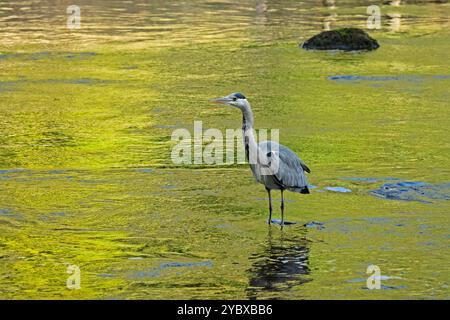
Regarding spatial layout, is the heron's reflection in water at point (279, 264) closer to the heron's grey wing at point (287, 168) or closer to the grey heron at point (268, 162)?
the grey heron at point (268, 162)

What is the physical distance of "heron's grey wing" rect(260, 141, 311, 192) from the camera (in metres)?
11.6

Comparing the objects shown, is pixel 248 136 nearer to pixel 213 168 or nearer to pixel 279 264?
pixel 279 264

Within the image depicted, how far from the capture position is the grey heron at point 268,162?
37.8ft

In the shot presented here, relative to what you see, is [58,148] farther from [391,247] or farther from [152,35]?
[152,35]

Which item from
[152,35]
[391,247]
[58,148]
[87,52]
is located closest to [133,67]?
[87,52]

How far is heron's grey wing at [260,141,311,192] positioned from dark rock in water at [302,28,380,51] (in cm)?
1317

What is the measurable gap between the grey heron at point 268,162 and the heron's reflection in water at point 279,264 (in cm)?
43

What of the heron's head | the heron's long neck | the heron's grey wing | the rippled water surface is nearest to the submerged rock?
the rippled water surface

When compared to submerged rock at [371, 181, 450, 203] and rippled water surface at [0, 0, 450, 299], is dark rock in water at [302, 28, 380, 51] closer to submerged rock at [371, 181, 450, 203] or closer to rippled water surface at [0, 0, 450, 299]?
rippled water surface at [0, 0, 450, 299]

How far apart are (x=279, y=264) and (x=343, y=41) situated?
15.1 m

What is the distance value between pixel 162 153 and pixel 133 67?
7915 millimetres

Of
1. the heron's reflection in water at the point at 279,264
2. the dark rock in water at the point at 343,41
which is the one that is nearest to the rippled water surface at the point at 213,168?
the heron's reflection in water at the point at 279,264

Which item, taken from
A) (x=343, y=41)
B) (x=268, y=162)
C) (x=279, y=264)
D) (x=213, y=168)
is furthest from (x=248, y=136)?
(x=343, y=41)

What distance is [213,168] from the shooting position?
1409 centimetres
